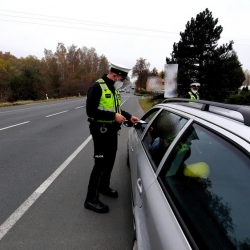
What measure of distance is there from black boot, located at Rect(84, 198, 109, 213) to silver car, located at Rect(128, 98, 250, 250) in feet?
3.93

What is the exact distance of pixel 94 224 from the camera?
9.39 feet

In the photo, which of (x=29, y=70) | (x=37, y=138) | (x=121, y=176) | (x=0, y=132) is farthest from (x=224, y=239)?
(x=29, y=70)

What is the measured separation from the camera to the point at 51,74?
57.1 meters

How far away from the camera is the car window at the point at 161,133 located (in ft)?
6.81

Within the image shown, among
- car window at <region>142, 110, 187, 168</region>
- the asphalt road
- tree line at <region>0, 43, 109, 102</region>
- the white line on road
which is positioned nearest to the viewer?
car window at <region>142, 110, 187, 168</region>

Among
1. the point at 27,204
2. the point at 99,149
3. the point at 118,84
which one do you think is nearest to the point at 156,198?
the point at 99,149

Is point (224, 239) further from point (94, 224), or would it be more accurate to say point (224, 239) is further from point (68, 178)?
point (68, 178)

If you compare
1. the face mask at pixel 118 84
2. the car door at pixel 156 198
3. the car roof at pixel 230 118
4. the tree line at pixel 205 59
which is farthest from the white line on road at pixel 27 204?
the tree line at pixel 205 59

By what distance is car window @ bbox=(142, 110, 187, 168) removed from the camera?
6.81 feet

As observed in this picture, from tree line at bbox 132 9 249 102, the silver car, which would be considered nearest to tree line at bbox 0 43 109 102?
tree line at bbox 132 9 249 102

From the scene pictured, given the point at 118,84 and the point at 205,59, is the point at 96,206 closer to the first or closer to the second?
the point at 118,84

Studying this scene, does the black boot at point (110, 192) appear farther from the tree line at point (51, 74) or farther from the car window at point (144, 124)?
the tree line at point (51, 74)

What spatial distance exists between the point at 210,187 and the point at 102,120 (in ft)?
6.07

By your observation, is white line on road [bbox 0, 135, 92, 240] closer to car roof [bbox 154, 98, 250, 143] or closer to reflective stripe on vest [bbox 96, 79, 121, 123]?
reflective stripe on vest [bbox 96, 79, 121, 123]
